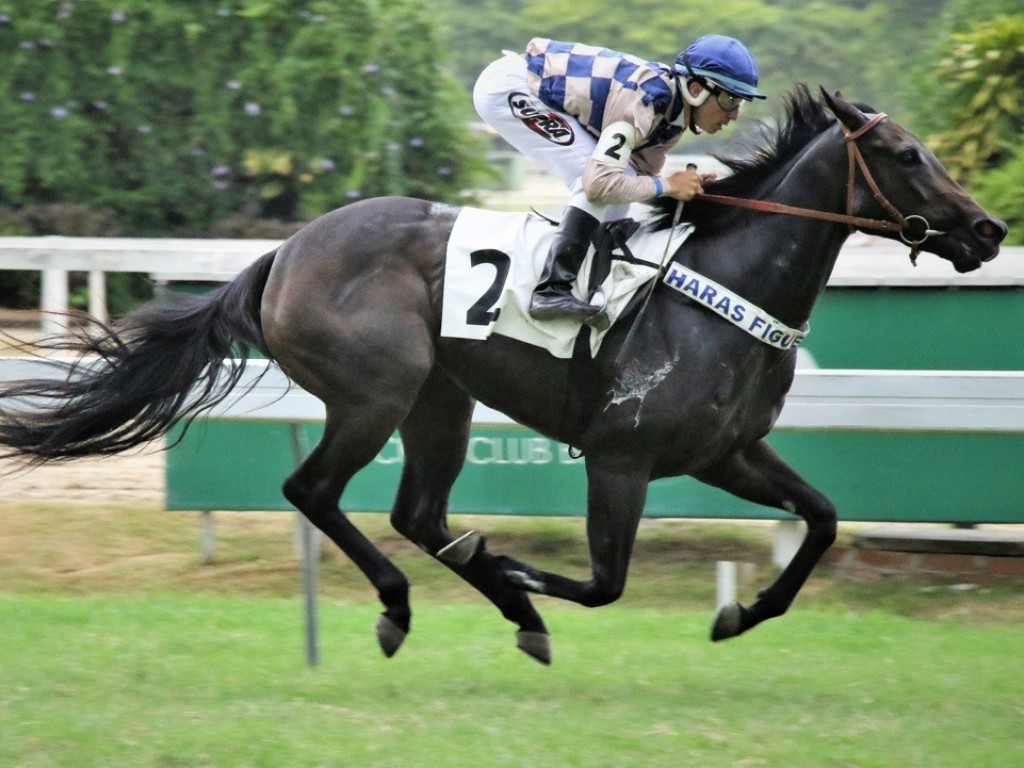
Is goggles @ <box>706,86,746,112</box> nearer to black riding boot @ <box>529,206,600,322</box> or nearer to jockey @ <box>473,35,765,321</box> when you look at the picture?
jockey @ <box>473,35,765,321</box>

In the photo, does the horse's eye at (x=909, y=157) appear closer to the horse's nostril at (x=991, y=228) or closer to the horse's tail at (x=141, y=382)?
the horse's nostril at (x=991, y=228)

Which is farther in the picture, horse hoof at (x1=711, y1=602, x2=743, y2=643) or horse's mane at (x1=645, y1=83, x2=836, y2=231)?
horse hoof at (x1=711, y1=602, x2=743, y2=643)

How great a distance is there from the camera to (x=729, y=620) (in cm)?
523

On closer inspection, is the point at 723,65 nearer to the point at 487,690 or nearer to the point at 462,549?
the point at 462,549

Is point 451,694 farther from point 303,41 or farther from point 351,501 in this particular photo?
point 303,41

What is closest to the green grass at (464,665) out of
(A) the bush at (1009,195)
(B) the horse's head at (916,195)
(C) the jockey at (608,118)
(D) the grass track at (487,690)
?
(D) the grass track at (487,690)

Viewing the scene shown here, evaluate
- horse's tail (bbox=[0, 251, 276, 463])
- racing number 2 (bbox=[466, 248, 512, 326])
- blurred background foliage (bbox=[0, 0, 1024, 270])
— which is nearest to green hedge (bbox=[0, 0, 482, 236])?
blurred background foliage (bbox=[0, 0, 1024, 270])

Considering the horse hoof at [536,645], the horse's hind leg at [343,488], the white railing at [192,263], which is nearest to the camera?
the horse's hind leg at [343,488]

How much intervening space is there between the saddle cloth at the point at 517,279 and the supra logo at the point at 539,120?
0.90ft

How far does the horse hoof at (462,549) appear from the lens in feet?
17.4

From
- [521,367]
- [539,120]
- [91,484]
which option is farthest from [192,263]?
[521,367]

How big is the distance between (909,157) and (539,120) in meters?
1.19

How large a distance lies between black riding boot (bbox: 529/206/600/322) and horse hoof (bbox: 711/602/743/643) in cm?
110

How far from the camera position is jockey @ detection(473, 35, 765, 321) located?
485 cm
